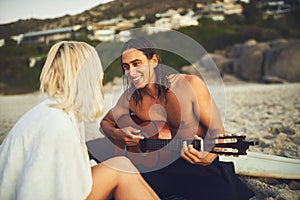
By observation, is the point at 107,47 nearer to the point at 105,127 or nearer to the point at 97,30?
the point at 97,30

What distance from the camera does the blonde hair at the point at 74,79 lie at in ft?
4.54

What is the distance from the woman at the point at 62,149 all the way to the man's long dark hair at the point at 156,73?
375 mm

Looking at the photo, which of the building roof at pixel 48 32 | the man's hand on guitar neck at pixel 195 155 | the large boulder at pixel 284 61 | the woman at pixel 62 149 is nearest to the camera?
the woman at pixel 62 149

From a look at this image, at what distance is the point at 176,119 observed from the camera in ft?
6.16

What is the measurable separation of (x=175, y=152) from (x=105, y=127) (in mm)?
370

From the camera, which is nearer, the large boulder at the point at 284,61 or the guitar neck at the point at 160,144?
the guitar neck at the point at 160,144

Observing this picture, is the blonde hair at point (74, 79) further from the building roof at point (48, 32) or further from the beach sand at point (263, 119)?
the building roof at point (48, 32)

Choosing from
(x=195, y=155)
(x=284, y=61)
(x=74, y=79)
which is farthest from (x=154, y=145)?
(x=284, y=61)

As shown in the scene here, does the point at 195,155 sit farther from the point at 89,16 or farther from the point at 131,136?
the point at 89,16

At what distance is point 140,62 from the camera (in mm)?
1794

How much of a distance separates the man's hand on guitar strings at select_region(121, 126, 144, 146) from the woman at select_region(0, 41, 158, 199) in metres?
0.41

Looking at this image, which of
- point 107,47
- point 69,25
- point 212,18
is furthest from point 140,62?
point 212,18

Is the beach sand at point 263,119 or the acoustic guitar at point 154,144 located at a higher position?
the acoustic guitar at point 154,144

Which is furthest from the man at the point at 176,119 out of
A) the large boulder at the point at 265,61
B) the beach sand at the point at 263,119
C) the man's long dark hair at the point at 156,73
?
the large boulder at the point at 265,61
